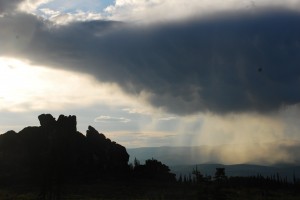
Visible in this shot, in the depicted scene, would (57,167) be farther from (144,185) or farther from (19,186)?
(144,185)

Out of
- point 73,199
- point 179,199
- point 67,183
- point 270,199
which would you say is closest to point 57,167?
point 67,183

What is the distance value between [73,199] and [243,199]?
54275 millimetres

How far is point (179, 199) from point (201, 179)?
21965 millimetres

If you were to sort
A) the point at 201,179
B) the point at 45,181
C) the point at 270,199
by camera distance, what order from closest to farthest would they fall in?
1. the point at 201,179
2. the point at 270,199
3. the point at 45,181

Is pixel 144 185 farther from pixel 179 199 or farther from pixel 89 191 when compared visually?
pixel 179 199

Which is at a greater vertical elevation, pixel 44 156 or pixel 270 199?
pixel 44 156

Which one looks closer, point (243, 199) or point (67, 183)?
point (243, 199)

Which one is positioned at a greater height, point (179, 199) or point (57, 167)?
point (57, 167)

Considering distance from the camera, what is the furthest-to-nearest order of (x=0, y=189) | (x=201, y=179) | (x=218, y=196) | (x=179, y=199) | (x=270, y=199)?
(x=0, y=189)
(x=270, y=199)
(x=179, y=199)
(x=201, y=179)
(x=218, y=196)

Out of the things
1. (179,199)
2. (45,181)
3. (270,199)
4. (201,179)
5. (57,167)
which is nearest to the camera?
(201,179)

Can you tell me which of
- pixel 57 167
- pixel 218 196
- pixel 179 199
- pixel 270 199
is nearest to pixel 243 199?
pixel 270 199

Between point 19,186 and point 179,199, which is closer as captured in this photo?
point 179,199

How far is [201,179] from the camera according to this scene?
11206cm

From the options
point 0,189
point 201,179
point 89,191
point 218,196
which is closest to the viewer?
point 218,196
